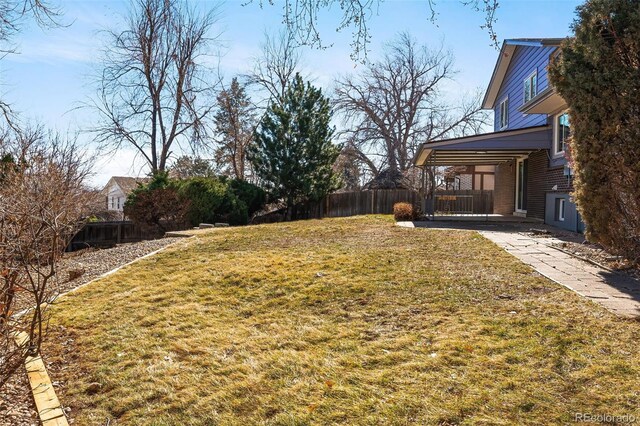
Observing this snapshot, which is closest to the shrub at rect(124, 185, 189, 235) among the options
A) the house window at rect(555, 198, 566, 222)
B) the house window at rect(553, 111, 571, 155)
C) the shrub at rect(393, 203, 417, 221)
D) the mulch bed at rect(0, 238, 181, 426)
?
the mulch bed at rect(0, 238, 181, 426)

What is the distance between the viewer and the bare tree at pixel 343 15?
10.6 feet

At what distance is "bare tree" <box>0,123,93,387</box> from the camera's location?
12.8ft

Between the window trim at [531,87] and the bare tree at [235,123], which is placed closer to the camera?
the window trim at [531,87]

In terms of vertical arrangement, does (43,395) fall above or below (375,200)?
below

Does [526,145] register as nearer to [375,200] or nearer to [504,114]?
[504,114]

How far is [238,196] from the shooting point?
19797mm

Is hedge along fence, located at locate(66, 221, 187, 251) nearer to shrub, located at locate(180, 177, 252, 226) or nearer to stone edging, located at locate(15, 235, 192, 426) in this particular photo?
shrub, located at locate(180, 177, 252, 226)

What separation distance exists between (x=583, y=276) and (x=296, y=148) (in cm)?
1609

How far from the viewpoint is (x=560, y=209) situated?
1223 centimetres

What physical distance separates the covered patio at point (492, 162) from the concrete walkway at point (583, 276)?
15.9 ft

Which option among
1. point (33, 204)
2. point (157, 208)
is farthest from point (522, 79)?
point (33, 204)

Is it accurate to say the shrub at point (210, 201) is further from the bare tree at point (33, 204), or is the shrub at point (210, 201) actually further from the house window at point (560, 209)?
the house window at point (560, 209)

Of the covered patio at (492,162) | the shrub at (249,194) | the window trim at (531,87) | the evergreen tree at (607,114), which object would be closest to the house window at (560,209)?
the covered patio at (492,162)

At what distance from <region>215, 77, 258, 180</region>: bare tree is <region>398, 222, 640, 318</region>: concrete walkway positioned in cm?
2221
